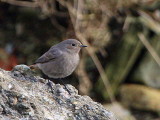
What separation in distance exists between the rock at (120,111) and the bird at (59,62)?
3152 mm

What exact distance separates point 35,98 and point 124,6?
19.7ft

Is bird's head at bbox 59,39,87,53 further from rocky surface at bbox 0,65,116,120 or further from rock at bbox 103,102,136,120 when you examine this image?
rock at bbox 103,102,136,120

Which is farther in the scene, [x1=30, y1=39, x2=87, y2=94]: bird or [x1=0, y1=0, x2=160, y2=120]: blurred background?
[x1=0, y1=0, x2=160, y2=120]: blurred background

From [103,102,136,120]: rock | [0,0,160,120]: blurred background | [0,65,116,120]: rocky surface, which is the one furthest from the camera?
[0,0,160,120]: blurred background

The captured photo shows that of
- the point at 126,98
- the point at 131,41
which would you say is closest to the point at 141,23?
the point at 131,41

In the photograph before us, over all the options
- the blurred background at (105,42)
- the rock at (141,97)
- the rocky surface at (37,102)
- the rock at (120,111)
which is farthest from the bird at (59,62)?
the rock at (141,97)

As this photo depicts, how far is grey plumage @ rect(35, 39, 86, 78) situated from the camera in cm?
506

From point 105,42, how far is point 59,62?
3.77 meters

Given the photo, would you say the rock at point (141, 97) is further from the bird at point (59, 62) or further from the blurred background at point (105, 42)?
the bird at point (59, 62)

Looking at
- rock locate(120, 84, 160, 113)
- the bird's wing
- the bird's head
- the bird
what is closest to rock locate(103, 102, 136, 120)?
rock locate(120, 84, 160, 113)

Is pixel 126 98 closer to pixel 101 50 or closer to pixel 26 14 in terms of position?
pixel 101 50

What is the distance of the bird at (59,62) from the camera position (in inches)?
199

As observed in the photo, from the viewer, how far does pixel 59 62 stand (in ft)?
16.8

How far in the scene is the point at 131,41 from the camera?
355 inches
